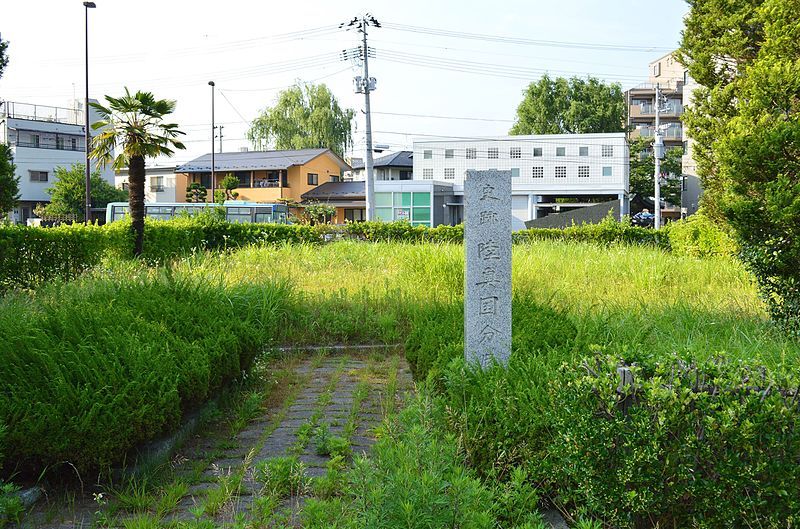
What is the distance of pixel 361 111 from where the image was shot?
29.7m

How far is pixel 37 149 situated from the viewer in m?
46.3

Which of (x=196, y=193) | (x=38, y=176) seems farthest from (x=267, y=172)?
(x=38, y=176)

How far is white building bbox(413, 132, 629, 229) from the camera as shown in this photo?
151 feet

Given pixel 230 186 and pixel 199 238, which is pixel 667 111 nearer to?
pixel 230 186

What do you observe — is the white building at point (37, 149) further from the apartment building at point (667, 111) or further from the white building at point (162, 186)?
the apartment building at point (667, 111)

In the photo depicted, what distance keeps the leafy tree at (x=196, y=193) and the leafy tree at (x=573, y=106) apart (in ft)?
79.0

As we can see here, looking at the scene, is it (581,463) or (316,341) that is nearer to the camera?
(581,463)

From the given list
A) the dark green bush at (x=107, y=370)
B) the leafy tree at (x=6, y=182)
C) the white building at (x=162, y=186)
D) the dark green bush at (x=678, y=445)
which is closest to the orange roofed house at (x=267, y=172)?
the white building at (x=162, y=186)

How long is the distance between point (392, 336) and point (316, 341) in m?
0.98

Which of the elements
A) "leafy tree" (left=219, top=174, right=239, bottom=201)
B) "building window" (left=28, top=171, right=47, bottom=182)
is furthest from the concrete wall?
"building window" (left=28, top=171, right=47, bottom=182)

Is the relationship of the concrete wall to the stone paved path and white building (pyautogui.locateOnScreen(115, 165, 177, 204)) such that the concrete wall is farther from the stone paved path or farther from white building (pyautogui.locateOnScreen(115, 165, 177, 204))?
white building (pyautogui.locateOnScreen(115, 165, 177, 204))

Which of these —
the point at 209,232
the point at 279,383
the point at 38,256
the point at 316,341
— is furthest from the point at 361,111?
the point at 279,383

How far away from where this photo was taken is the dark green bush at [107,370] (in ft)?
13.1

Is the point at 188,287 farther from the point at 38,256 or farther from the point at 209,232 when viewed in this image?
the point at 209,232
